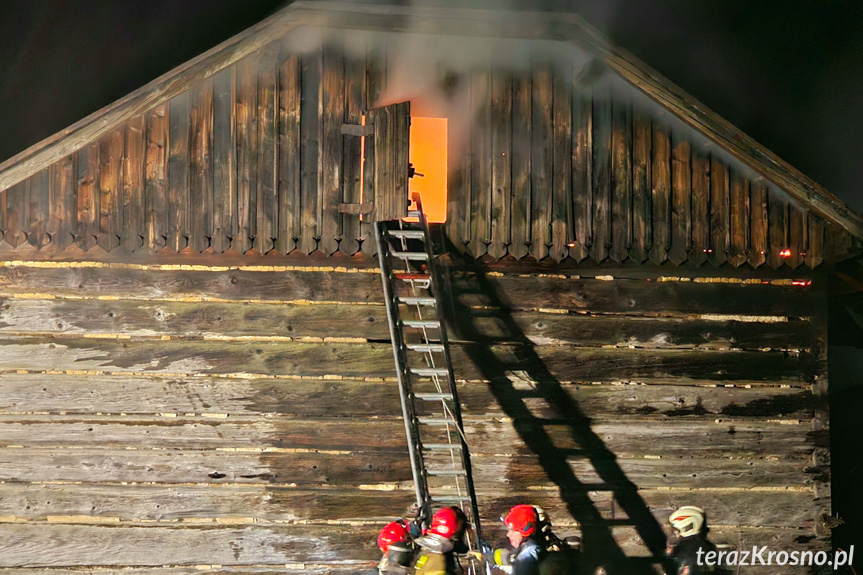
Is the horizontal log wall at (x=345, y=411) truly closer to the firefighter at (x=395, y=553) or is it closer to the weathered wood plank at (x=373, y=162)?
the weathered wood plank at (x=373, y=162)

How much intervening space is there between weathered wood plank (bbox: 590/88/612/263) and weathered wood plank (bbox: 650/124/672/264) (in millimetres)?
500

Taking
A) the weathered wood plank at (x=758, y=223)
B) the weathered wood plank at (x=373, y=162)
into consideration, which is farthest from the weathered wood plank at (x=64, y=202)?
the weathered wood plank at (x=758, y=223)

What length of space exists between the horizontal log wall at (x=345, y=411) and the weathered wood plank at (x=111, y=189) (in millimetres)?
377

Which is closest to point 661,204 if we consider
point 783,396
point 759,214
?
point 759,214

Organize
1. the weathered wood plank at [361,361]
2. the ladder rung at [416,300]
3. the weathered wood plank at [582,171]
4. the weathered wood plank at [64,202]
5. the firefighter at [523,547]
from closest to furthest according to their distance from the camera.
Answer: the firefighter at [523,547]
the ladder rung at [416,300]
the weathered wood plank at [64,202]
the weathered wood plank at [361,361]
the weathered wood plank at [582,171]

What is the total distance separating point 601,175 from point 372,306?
2.93 meters

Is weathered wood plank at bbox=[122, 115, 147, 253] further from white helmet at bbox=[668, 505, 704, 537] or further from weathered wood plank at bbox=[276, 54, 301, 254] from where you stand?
white helmet at bbox=[668, 505, 704, 537]

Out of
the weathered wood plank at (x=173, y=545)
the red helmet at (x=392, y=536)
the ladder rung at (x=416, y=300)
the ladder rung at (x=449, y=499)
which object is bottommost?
the weathered wood plank at (x=173, y=545)

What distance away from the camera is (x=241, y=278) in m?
7.53

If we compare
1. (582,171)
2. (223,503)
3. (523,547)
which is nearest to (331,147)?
(582,171)

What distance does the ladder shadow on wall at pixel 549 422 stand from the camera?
24.7ft

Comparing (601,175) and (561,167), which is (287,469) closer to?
(561,167)

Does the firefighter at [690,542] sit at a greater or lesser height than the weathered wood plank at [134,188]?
lesser

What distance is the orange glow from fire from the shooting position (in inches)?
321
